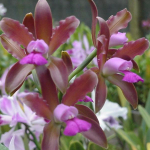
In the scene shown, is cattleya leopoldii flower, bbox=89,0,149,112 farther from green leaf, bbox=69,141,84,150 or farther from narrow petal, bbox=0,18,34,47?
green leaf, bbox=69,141,84,150

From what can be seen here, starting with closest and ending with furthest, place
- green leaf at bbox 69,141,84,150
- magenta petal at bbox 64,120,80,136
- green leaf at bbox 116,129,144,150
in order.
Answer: magenta petal at bbox 64,120,80,136
green leaf at bbox 69,141,84,150
green leaf at bbox 116,129,144,150

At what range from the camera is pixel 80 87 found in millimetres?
405

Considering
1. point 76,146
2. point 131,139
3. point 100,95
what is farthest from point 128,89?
point 131,139

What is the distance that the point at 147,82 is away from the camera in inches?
68.5

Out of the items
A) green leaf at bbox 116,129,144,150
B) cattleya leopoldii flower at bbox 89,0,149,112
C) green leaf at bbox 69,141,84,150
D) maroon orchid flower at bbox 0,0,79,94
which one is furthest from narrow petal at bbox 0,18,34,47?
green leaf at bbox 116,129,144,150

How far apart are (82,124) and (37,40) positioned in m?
0.14

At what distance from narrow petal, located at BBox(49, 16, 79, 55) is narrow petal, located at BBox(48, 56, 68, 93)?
0.03m

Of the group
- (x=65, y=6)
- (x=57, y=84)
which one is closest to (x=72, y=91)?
(x=57, y=84)

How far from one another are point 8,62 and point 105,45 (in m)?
1.22

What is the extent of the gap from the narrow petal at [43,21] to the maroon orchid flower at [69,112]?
73 millimetres

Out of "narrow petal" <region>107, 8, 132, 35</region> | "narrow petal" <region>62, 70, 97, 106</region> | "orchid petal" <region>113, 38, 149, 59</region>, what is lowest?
"narrow petal" <region>62, 70, 97, 106</region>

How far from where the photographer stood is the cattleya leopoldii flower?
42 cm

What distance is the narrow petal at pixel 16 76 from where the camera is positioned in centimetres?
39

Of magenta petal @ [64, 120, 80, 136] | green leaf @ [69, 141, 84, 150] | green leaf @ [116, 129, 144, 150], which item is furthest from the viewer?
green leaf @ [116, 129, 144, 150]
